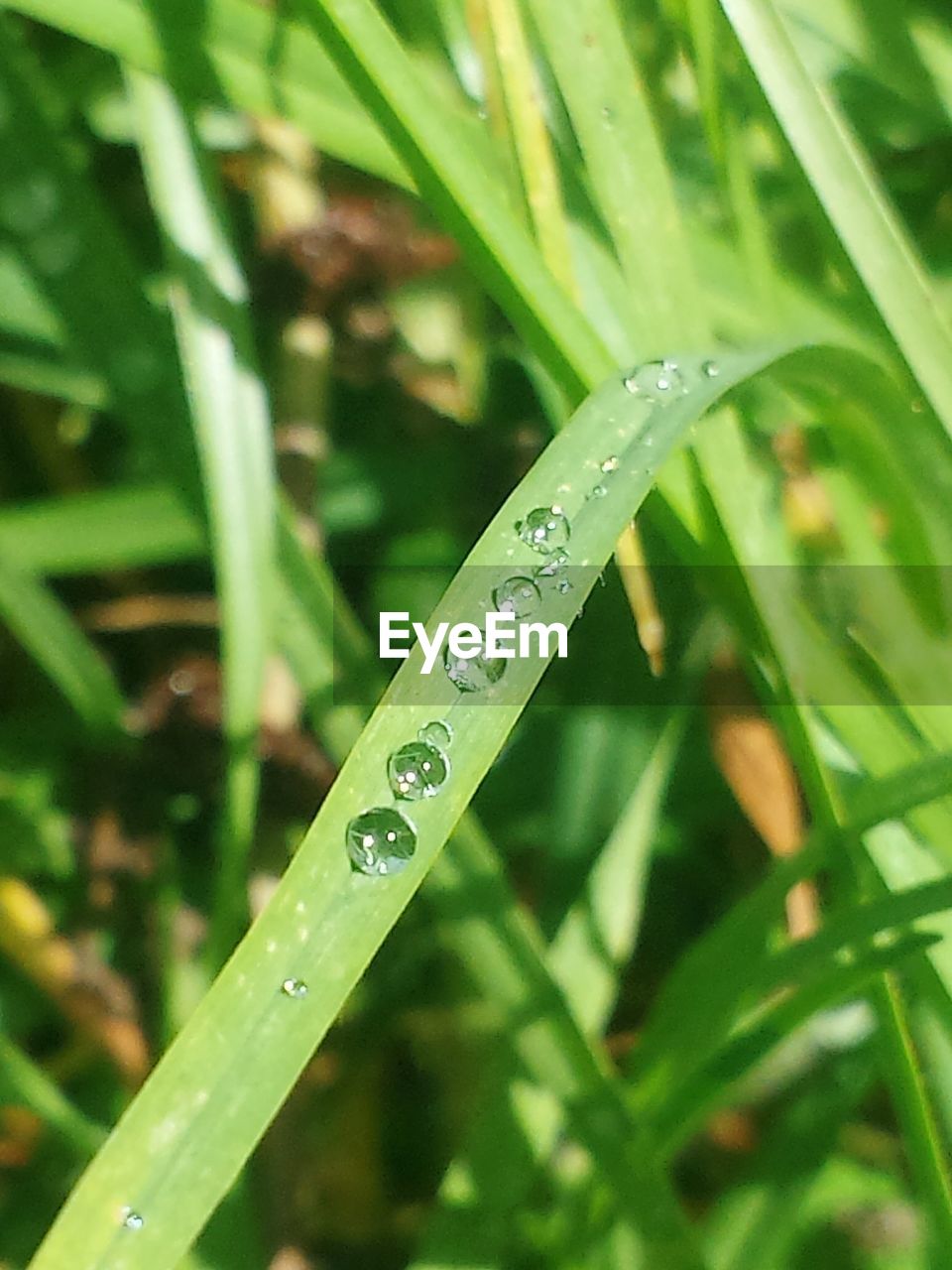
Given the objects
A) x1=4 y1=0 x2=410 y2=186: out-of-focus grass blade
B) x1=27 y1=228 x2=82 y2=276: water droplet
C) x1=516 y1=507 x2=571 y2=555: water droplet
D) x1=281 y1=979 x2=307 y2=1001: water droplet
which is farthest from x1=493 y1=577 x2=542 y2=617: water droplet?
x1=27 y1=228 x2=82 y2=276: water droplet

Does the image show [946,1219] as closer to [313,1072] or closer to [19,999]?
[313,1072]

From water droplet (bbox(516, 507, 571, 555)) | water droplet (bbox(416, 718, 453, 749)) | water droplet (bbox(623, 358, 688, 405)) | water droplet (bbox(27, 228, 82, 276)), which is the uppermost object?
water droplet (bbox(27, 228, 82, 276))

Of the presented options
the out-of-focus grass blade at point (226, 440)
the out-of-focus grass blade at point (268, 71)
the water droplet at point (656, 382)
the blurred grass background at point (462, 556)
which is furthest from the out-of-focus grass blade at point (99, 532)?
the water droplet at point (656, 382)

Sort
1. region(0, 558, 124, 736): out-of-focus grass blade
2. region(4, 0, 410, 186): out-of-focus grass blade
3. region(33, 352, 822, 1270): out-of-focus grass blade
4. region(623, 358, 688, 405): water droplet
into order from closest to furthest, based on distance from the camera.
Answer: region(33, 352, 822, 1270): out-of-focus grass blade < region(623, 358, 688, 405): water droplet < region(4, 0, 410, 186): out-of-focus grass blade < region(0, 558, 124, 736): out-of-focus grass blade

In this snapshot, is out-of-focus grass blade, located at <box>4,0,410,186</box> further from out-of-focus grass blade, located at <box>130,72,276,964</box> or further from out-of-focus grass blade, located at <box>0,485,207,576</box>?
out-of-focus grass blade, located at <box>0,485,207,576</box>

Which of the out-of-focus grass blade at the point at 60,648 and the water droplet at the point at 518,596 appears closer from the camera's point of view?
the water droplet at the point at 518,596

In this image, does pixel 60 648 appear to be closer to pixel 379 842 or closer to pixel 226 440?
pixel 226 440

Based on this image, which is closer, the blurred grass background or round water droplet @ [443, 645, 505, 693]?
round water droplet @ [443, 645, 505, 693]

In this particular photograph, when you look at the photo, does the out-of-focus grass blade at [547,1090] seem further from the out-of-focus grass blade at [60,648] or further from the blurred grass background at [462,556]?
the out-of-focus grass blade at [60,648]
